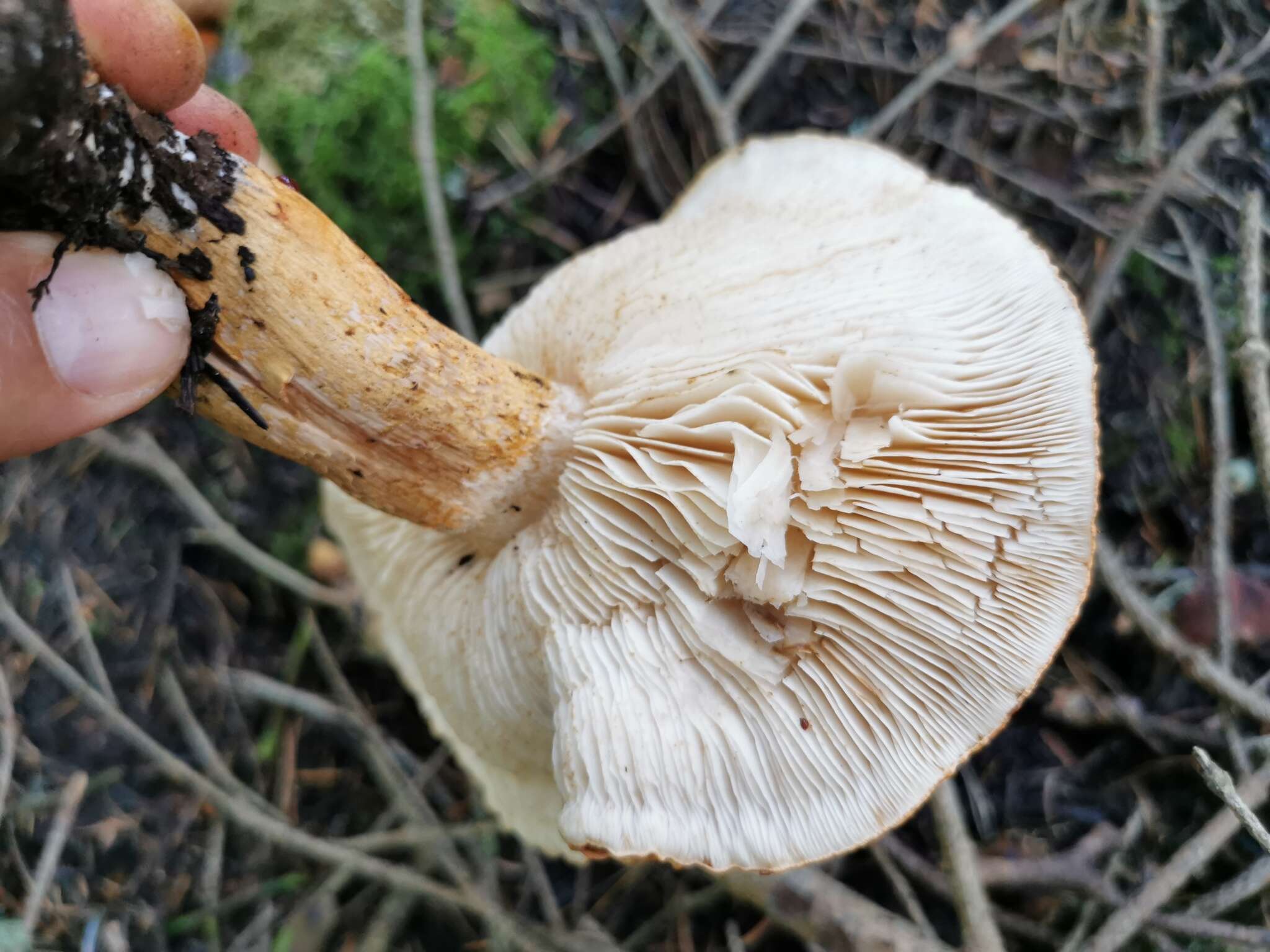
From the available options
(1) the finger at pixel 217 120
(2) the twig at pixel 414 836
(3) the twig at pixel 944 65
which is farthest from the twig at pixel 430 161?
(2) the twig at pixel 414 836

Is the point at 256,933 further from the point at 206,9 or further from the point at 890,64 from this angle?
the point at 890,64

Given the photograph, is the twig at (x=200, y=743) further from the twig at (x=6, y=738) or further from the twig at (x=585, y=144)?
the twig at (x=585, y=144)

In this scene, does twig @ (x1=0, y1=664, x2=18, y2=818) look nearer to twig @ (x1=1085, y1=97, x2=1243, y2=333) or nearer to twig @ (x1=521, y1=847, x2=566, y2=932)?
twig @ (x1=521, y1=847, x2=566, y2=932)

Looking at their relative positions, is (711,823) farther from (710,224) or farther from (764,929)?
(710,224)

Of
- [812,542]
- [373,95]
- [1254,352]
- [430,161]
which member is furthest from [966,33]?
[812,542]

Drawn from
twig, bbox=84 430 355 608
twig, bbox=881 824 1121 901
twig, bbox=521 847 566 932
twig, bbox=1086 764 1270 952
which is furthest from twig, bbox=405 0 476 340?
twig, bbox=1086 764 1270 952
